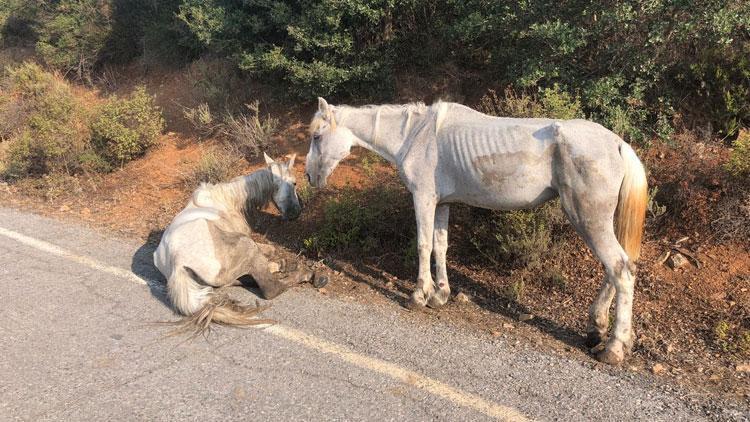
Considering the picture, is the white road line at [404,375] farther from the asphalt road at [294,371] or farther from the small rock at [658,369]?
the small rock at [658,369]

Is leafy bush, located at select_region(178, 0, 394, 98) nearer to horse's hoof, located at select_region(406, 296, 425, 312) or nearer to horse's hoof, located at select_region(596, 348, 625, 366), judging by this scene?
horse's hoof, located at select_region(406, 296, 425, 312)

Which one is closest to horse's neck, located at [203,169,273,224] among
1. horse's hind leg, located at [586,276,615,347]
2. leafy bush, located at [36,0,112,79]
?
horse's hind leg, located at [586,276,615,347]

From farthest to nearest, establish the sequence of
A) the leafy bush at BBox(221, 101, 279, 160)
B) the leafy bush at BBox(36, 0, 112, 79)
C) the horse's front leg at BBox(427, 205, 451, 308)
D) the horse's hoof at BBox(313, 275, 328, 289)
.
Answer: the leafy bush at BBox(36, 0, 112, 79) → the leafy bush at BBox(221, 101, 279, 160) → the horse's hoof at BBox(313, 275, 328, 289) → the horse's front leg at BBox(427, 205, 451, 308)

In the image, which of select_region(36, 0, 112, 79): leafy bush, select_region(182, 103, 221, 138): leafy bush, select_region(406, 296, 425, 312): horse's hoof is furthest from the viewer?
select_region(36, 0, 112, 79): leafy bush

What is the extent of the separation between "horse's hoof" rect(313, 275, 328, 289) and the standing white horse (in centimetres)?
104

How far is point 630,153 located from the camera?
3881 millimetres

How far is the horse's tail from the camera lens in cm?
386

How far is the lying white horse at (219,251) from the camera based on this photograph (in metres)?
4.64

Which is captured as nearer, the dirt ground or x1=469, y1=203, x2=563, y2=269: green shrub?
the dirt ground

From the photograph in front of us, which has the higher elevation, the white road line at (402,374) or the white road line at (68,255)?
the white road line at (402,374)

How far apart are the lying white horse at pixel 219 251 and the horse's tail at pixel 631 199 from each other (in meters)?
3.11

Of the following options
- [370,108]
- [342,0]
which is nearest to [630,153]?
[370,108]

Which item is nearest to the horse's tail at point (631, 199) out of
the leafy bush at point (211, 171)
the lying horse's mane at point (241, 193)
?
the lying horse's mane at point (241, 193)

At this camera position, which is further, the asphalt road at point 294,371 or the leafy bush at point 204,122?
the leafy bush at point 204,122
